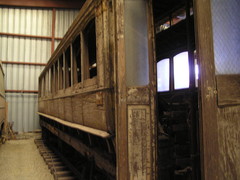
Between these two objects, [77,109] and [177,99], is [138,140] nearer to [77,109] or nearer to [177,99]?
[77,109]

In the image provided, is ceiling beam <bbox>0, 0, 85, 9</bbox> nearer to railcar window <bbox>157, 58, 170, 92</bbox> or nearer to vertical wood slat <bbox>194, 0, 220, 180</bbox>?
railcar window <bbox>157, 58, 170, 92</bbox>

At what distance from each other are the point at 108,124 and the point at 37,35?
11331 mm

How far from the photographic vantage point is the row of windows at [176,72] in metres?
5.18

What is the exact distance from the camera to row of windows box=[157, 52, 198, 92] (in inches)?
204

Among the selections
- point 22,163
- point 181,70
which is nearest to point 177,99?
point 181,70

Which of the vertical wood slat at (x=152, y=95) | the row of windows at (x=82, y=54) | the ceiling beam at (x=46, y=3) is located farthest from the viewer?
the ceiling beam at (x=46, y=3)

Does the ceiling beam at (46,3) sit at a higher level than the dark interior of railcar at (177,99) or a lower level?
higher

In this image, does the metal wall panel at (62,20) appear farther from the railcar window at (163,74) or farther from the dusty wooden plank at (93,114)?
the dusty wooden plank at (93,114)

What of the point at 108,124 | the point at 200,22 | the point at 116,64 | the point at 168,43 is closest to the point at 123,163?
the point at 108,124

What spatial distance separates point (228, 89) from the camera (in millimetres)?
2062

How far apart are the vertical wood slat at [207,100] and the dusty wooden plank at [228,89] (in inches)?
2.7

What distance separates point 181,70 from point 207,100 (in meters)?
3.50

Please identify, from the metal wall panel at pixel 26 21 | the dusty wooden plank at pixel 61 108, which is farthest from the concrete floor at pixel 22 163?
the metal wall panel at pixel 26 21

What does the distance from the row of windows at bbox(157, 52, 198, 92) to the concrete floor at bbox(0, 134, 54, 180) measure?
355 cm
